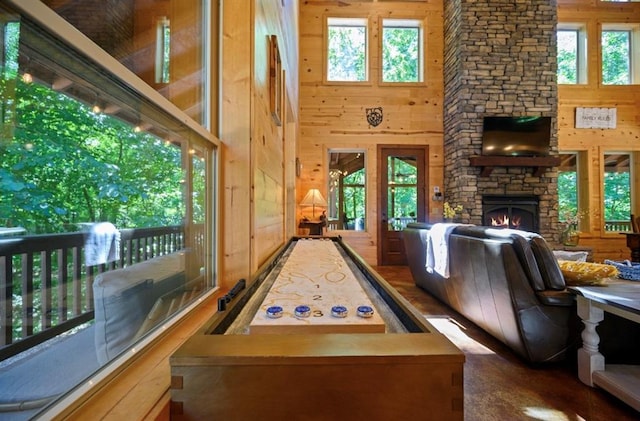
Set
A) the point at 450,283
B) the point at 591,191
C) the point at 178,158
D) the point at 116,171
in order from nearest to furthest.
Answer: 1. the point at 116,171
2. the point at 178,158
3. the point at 450,283
4. the point at 591,191

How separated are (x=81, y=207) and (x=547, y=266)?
248 cm

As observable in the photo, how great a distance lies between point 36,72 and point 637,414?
2.78 m

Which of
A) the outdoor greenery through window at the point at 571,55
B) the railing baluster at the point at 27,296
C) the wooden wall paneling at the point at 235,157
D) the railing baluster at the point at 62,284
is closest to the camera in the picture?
the railing baluster at the point at 27,296

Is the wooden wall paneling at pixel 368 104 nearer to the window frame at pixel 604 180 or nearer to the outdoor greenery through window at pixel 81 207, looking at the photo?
the window frame at pixel 604 180

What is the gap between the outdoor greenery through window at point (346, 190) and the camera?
236 inches

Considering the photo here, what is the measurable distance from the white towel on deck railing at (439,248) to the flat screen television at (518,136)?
307cm

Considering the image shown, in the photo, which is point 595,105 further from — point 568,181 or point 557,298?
point 557,298

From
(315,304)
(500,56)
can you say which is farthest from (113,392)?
(500,56)

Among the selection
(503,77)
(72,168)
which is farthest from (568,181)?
(72,168)

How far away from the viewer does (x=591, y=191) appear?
588cm

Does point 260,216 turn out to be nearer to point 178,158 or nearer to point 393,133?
point 178,158

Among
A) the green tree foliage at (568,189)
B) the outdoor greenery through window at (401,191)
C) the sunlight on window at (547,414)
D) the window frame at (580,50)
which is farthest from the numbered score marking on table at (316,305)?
the window frame at (580,50)

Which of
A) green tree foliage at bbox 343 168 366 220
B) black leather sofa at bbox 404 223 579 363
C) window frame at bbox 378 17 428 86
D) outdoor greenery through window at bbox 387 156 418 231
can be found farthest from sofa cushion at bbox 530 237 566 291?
window frame at bbox 378 17 428 86

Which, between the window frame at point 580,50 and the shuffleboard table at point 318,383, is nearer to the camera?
the shuffleboard table at point 318,383
